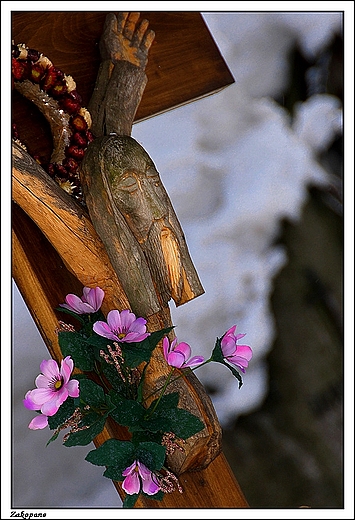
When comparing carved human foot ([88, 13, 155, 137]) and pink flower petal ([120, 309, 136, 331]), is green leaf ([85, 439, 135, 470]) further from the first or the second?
carved human foot ([88, 13, 155, 137])

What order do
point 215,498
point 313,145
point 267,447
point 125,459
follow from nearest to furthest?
point 125,459 < point 215,498 < point 267,447 < point 313,145

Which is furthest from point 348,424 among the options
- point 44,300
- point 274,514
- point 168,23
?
point 168,23

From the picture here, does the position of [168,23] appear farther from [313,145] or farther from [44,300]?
[313,145]

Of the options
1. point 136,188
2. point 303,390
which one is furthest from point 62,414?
point 303,390

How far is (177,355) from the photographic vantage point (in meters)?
0.57

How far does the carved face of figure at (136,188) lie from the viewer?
0.59m

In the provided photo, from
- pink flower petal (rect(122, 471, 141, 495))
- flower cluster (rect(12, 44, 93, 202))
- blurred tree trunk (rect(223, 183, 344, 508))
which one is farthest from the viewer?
blurred tree trunk (rect(223, 183, 344, 508))

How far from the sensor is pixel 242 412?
123cm

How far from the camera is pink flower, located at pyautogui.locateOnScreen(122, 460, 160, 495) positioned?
21.0 inches

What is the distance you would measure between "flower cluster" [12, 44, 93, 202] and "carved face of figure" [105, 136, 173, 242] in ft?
0.31

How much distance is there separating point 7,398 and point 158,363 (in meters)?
0.21

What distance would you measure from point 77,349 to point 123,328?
0.20 ft

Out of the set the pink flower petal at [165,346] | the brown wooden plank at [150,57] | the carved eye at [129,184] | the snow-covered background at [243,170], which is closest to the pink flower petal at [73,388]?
the pink flower petal at [165,346]

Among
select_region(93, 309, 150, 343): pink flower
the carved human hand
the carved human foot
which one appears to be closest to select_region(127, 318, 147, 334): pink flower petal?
select_region(93, 309, 150, 343): pink flower
